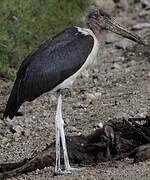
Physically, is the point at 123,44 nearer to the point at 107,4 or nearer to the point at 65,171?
the point at 107,4

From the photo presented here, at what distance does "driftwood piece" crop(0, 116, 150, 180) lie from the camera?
7859 mm

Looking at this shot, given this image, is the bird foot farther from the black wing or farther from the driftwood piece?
the black wing

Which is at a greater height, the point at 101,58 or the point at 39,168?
the point at 101,58

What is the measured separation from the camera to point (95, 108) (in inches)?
416

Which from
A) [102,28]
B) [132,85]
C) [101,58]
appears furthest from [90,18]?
[101,58]

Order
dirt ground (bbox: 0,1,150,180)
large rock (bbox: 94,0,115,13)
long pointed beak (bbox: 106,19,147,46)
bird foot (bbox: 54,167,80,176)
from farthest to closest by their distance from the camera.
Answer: large rock (bbox: 94,0,115,13) < long pointed beak (bbox: 106,19,147,46) < bird foot (bbox: 54,167,80,176) < dirt ground (bbox: 0,1,150,180)

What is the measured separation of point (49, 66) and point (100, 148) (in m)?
1.07

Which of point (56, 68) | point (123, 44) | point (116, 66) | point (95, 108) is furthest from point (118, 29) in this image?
point (123, 44)

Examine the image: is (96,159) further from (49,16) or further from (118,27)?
(49,16)

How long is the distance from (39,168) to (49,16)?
6.80 m

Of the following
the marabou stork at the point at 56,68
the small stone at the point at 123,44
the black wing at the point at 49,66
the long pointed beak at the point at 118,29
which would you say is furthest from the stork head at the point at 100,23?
the small stone at the point at 123,44

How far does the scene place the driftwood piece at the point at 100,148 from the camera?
7.86 m

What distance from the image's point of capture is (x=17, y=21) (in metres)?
13.0

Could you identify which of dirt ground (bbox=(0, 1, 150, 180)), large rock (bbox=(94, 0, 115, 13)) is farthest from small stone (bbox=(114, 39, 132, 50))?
large rock (bbox=(94, 0, 115, 13))
